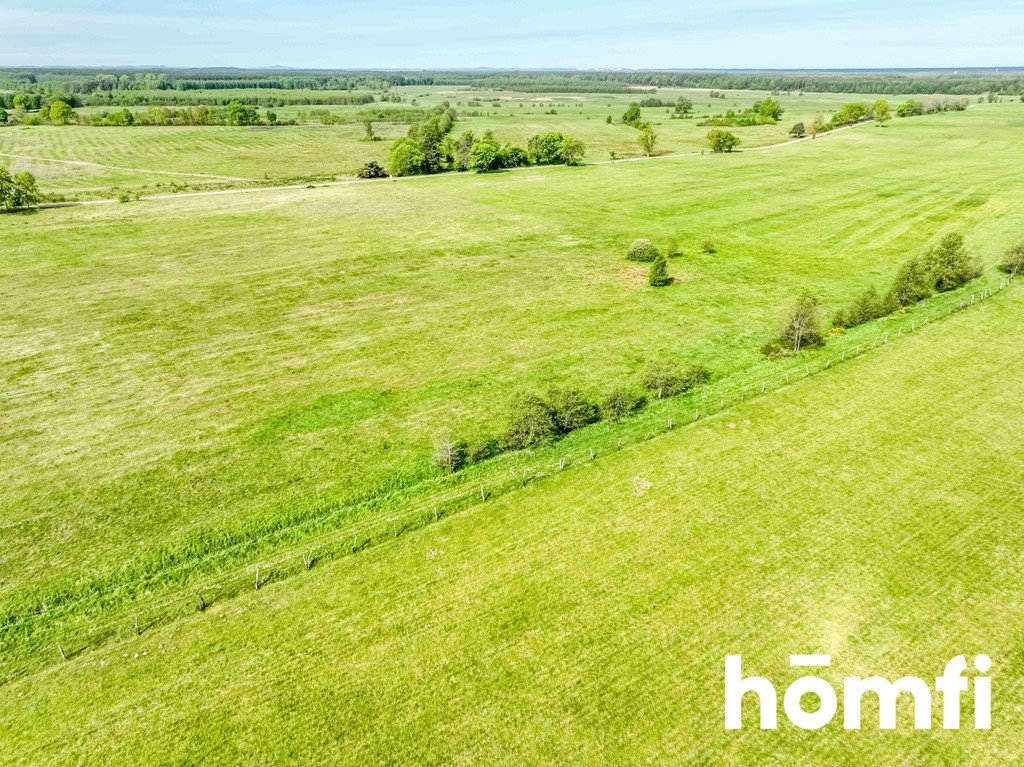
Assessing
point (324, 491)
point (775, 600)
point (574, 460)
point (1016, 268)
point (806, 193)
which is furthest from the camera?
point (806, 193)

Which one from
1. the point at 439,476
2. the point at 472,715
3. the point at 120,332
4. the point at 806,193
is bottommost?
the point at 472,715

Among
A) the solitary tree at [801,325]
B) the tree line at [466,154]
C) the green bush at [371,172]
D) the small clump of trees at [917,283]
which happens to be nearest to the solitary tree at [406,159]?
the tree line at [466,154]

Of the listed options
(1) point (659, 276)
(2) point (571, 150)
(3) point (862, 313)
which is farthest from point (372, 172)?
(3) point (862, 313)

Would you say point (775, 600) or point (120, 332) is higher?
point (120, 332)

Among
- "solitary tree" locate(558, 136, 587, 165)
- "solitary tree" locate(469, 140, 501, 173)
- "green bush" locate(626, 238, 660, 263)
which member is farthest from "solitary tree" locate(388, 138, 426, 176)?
"green bush" locate(626, 238, 660, 263)

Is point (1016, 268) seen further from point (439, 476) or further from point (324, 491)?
point (324, 491)

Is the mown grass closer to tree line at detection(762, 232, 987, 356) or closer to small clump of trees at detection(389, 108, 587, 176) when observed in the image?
tree line at detection(762, 232, 987, 356)

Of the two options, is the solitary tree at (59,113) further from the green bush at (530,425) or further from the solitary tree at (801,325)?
the solitary tree at (801,325)

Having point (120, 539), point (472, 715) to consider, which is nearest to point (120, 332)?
point (120, 539)
